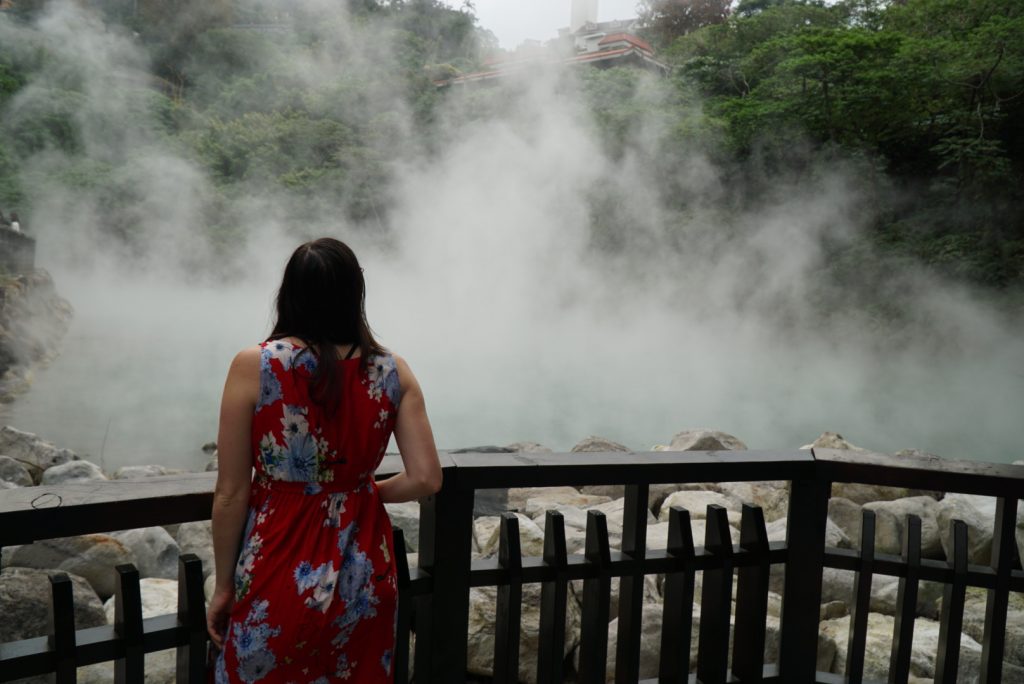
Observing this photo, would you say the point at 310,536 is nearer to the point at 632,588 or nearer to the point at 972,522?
the point at 632,588

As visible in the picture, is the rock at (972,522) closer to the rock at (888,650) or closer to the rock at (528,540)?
the rock at (888,650)

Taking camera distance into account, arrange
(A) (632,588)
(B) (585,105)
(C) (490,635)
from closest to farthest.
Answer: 1. (A) (632,588)
2. (C) (490,635)
3. (B) (585,105)

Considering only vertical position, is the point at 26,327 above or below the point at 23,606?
below

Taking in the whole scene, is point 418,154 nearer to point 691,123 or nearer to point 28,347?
point 691,123

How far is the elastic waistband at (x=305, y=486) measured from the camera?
4.52ft

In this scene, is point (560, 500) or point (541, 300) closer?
point (560, 500)

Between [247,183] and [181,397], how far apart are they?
42.3ft

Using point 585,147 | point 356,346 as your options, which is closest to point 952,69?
point 585,147

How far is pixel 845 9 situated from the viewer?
59.5 feet

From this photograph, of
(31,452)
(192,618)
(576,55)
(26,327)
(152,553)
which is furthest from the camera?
(576,55)

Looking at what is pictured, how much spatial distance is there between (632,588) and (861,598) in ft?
1.92

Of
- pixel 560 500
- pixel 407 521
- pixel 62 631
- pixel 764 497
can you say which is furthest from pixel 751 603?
pixel 560 500

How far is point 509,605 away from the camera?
68.1 inches

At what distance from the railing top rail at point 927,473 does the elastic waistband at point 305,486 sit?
1.11m
